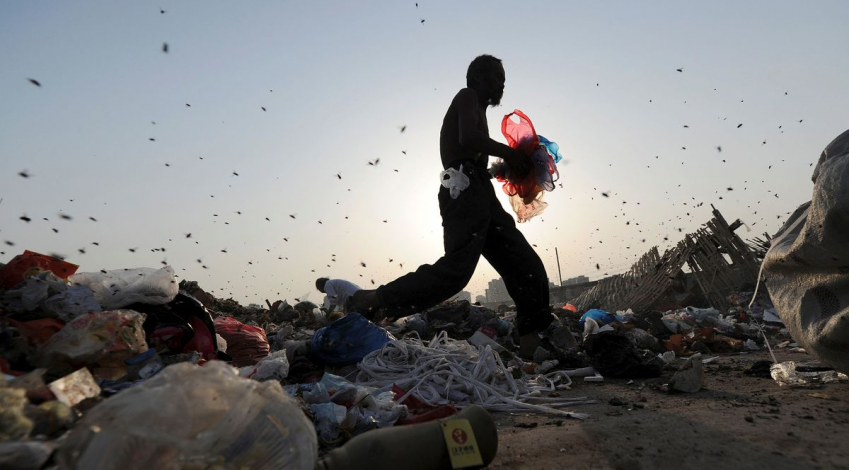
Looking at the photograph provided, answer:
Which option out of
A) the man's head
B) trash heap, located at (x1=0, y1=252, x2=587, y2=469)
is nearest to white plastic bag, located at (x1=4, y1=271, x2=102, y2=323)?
trash heap, located at (x1=0, y1=252, x2=587, y2=469)

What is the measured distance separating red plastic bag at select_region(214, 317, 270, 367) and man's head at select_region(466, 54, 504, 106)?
2478mm

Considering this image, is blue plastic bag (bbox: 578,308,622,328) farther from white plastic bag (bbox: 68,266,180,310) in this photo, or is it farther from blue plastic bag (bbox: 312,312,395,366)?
white plastic bag (bbox: 68,266,180,310)

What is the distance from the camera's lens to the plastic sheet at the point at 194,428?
95 cm

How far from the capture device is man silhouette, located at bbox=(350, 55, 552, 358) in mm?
3400

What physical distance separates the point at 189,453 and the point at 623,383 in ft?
9.18

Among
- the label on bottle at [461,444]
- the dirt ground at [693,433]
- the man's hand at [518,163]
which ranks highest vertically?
the man's hand at [518,163]

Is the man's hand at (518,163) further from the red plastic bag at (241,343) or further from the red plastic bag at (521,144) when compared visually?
the red plastic bag at (241,343)

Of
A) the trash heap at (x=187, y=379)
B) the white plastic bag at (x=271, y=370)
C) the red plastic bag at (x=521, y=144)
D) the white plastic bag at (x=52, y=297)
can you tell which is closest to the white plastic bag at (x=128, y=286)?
the trash heap at (x=187, y=379)

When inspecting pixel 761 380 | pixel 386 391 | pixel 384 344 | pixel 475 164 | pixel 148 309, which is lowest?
pixel 761 380

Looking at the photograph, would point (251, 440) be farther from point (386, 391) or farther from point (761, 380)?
point (761, 380)

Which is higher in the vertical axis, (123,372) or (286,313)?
(286,313)

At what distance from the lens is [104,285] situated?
2.68 metres

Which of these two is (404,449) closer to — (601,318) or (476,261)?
(476,261)

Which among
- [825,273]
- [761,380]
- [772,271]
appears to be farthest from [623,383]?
[825,273]
